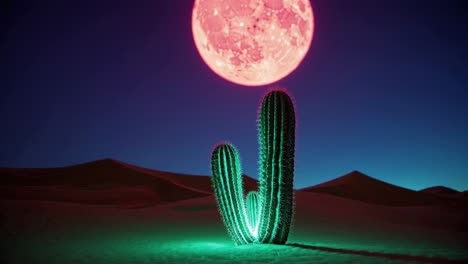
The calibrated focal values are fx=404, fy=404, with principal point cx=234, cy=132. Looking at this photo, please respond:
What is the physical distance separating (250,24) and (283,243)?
18.0ft

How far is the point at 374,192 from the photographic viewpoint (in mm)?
36031

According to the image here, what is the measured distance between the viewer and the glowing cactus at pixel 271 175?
885cm

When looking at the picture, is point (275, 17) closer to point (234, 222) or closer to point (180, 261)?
point (234, 222)

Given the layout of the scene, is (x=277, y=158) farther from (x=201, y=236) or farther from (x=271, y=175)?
(x=201, y=236)

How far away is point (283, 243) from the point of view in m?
9.40

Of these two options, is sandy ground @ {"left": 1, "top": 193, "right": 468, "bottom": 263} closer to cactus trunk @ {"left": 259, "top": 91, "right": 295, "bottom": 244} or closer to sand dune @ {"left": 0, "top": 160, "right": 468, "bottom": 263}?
sand dune @ {"left": 0, "top": 160, "right": 468, "bottom": 263}

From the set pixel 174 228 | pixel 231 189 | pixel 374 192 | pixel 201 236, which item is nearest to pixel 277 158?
pixel 231 189

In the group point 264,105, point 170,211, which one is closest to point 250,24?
point 264,105

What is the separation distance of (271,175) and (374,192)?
97.8 ft

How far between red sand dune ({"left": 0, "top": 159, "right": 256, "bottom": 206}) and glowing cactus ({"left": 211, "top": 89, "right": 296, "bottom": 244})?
49.6 feet

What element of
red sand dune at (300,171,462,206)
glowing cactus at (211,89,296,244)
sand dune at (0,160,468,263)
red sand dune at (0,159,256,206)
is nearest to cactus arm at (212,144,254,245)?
glowing cactus at (211,89,296,244)

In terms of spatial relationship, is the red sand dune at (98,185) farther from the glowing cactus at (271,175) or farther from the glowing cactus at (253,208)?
the glowing cactus at (271,175)

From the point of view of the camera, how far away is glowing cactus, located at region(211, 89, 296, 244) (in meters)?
8.85

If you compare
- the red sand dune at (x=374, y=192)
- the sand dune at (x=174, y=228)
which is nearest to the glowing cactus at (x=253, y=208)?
the sand dune at (x=174, y=228)
